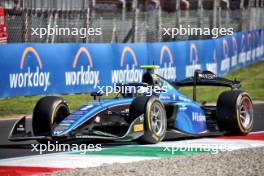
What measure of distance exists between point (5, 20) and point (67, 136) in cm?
845

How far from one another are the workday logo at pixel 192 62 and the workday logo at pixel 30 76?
6.72 metres

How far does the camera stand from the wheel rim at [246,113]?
12172 mm

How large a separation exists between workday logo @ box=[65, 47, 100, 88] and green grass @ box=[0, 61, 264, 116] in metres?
0.34

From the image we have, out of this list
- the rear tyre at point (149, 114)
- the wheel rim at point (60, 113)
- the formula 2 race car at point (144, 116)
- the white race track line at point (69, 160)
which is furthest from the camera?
the wheel rim at point (60, 113)

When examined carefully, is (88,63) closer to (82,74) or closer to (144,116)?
(82,74)

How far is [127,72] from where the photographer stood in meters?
→ 20.5

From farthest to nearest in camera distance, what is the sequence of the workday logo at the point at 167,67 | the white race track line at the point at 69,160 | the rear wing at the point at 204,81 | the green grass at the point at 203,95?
the workday logo at the point at 167,67 < the green grass at the point at 203,95 < the rear wing at the point at 204,81 < the white race track line at the point at 69,160

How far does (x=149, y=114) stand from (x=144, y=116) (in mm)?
73

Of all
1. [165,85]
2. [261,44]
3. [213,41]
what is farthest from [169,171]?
[261,44]

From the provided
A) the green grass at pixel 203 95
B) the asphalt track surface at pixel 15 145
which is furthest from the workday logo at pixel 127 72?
the asphalt track surface at pixel 15 145

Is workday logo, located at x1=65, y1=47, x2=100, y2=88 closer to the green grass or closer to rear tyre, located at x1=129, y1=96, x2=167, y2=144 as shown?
the green grass

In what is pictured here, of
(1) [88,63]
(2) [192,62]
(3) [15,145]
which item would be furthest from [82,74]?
(3) [15,145]

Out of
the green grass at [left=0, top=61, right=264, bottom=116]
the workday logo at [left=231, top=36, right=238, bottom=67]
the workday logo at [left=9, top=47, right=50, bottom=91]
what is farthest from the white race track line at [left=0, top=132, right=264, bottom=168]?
the workday logo at [left=231, top=36, right=238, bottom=67]

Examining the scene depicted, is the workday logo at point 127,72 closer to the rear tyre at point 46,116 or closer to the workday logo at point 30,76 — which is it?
the workday logo at point 30,76
